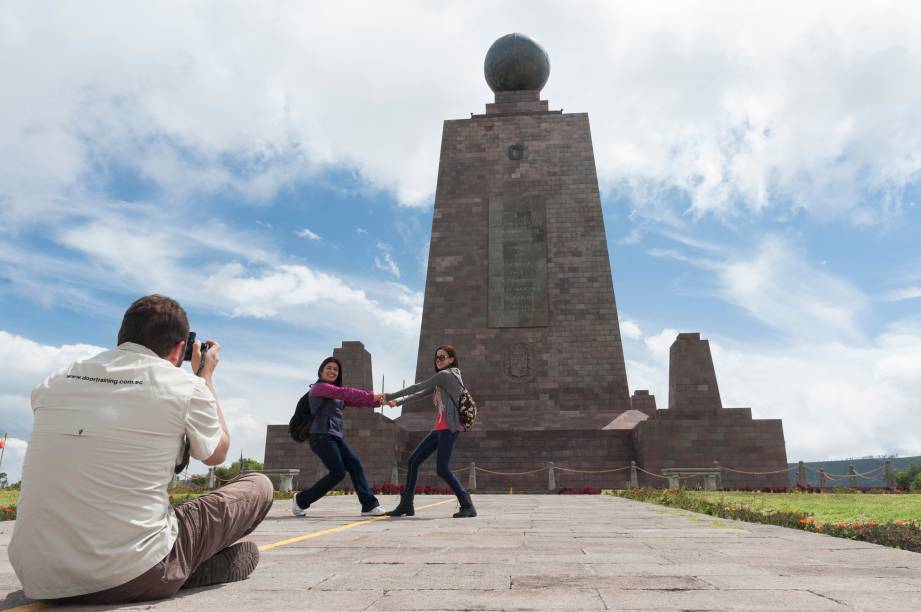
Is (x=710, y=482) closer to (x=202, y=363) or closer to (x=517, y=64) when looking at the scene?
(x=202, y=363)

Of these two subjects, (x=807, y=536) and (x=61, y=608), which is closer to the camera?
(x=61, y=608)

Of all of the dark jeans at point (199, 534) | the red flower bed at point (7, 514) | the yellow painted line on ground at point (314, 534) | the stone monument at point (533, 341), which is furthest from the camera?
the stone monument at point (533, 341)

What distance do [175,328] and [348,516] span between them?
5.33 metres

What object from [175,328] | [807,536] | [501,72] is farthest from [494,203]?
[175,328]

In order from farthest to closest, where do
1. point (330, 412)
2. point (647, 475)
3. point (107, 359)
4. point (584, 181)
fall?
point (584, 181) < point (647, 475) < point (330, 412) < point (107, 359)

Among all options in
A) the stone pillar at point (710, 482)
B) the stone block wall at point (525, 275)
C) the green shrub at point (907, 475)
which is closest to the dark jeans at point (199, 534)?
the stone pillar at point (710, 482)

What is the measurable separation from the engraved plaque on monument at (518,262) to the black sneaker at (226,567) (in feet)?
71.5

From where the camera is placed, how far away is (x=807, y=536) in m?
5.61

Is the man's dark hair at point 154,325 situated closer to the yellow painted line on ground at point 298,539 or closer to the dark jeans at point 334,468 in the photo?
the yellow painted line on ground at point 298,539

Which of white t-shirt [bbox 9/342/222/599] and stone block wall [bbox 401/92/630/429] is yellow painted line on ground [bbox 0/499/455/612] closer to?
white t-shirt [bbox 9/342/222/599]

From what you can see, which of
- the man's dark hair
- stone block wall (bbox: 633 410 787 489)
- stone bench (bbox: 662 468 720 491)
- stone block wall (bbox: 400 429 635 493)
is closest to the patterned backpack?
the man's dark hair

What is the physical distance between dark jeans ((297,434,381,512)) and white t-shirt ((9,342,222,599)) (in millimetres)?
4627

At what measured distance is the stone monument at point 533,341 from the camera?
781 inches

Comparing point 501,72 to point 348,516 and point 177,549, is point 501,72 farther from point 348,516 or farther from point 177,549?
point 177,549
